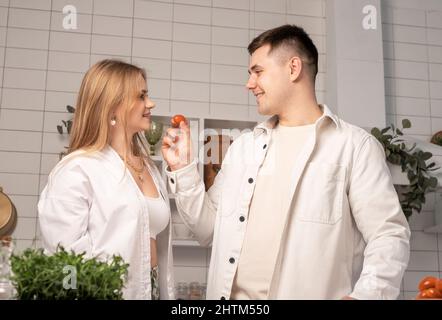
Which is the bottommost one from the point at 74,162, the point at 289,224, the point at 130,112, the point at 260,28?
the point at 289,224

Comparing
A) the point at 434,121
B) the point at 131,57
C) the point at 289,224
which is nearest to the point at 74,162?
the point at 289,224

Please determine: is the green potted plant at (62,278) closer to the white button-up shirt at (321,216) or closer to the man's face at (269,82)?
the white button-up shirt at (321,216)

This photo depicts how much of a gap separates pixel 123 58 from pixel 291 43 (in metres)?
1.28

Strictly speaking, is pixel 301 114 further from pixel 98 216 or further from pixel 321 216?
pixel 98 216

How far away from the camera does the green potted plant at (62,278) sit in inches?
37.1

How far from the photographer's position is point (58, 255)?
98 centimetres

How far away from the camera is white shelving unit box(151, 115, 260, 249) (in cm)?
266

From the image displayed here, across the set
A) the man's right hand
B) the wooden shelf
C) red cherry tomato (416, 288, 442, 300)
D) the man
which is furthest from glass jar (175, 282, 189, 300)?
red cherry tomato (416, 288, 442, 300)

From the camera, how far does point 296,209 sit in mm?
1549

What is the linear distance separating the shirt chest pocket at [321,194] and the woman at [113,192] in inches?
13.3

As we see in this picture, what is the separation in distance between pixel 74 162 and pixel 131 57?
59.2 inches

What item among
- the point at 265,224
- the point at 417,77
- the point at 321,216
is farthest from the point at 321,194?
the point at 417,77
